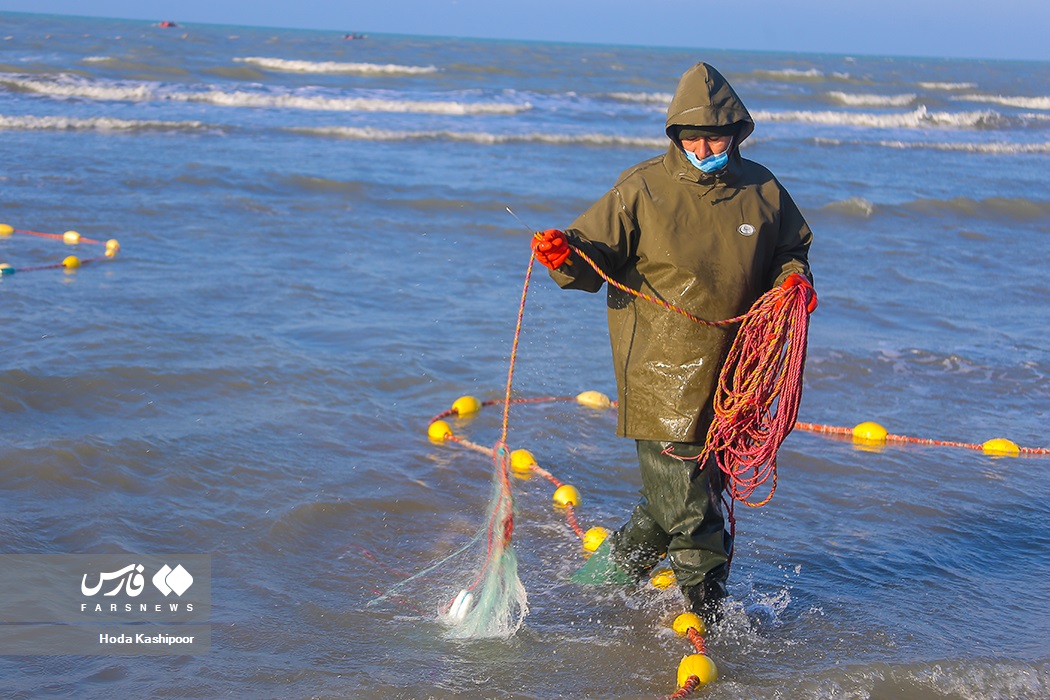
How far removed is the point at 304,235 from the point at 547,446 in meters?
5.46

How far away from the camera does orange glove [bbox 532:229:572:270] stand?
11.8 feet

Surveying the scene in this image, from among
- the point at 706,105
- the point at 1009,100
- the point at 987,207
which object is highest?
the point at 706,105

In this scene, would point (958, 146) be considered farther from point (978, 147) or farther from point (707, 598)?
point (707, 598)

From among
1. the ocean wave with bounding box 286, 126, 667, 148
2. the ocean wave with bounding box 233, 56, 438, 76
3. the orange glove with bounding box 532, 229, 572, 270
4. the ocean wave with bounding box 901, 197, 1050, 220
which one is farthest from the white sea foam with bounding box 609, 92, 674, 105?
the orange glove with bounding box 532, 229, 572, 270

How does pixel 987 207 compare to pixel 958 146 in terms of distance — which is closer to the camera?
pixel 987 207

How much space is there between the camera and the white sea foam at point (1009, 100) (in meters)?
38.3

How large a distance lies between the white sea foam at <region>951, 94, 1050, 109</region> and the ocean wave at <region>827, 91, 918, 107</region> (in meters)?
2.71

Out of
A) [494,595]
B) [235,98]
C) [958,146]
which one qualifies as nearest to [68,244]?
[494,595]

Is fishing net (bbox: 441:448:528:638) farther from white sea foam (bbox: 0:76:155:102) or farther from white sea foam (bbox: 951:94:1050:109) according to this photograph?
white sea foam (bbox: 951:94:1050:109)

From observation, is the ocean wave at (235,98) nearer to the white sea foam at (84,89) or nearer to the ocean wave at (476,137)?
the white sea foam at (84,89)

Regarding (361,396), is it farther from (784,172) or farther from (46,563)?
(784,172)

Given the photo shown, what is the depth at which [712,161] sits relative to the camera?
12.5 feet

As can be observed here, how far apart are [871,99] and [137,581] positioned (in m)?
36.2

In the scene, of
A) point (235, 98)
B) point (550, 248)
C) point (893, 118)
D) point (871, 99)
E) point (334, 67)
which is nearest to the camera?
point (550, 248)
